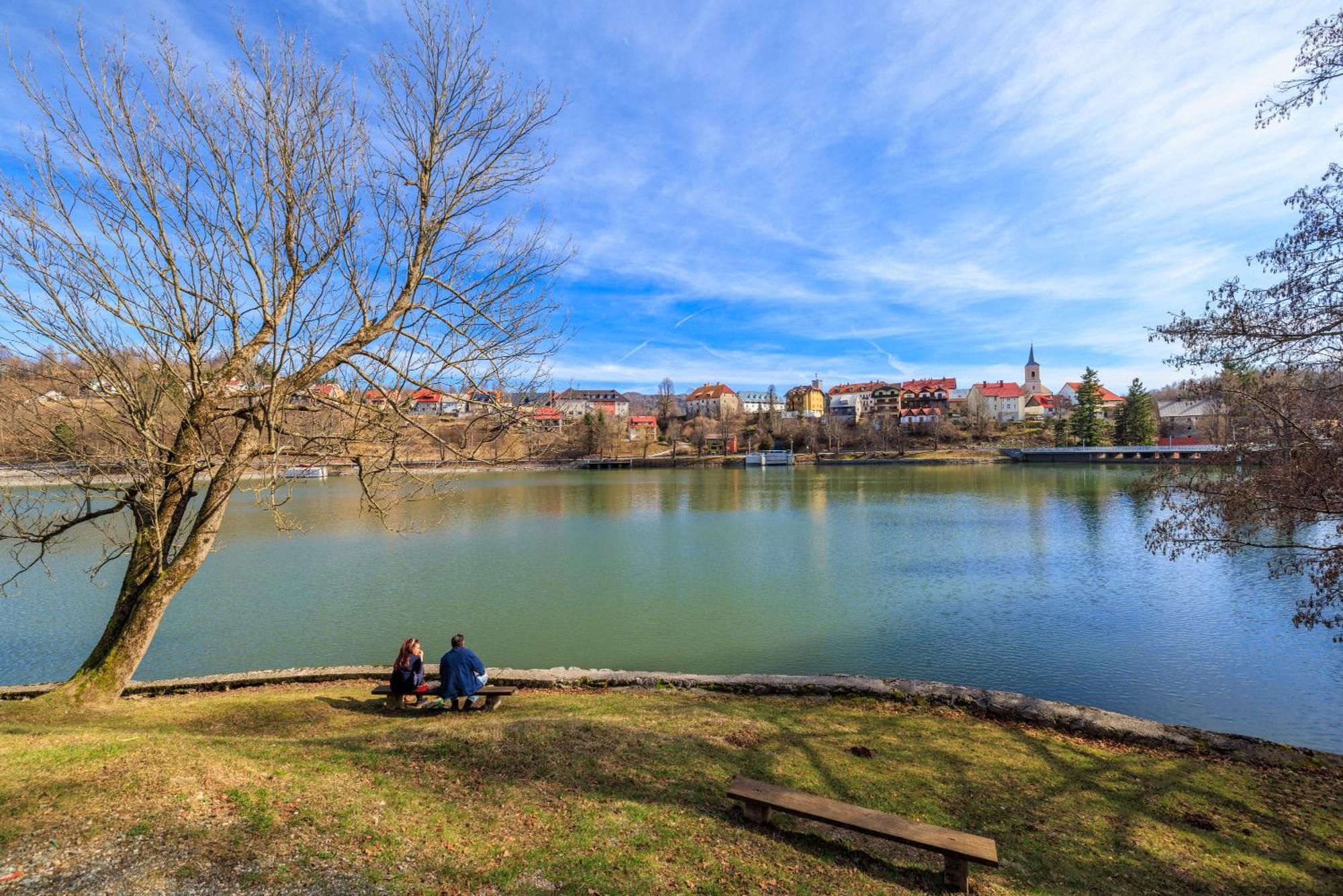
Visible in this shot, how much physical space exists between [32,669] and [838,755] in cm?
1564

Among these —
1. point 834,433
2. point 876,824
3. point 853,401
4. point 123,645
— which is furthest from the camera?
point 853,401

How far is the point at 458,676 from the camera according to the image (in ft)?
26.6

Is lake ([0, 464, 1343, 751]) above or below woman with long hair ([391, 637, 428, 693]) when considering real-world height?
below

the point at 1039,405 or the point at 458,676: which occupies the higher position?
the point at 1039,405

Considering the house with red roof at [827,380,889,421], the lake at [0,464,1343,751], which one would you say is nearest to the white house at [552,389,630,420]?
the house with red roof at [827,380,889,421]

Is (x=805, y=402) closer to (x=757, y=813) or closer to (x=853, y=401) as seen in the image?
(x=853, y=401)

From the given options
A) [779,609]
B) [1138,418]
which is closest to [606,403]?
[1138,418]

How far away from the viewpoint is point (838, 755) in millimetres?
6555

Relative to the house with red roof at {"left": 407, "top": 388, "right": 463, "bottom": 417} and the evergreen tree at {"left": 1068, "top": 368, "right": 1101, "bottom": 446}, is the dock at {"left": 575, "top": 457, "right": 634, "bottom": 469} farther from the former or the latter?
the house with red roof at {"left": 407, "top": 388, "right": 463, "bottom": 417}

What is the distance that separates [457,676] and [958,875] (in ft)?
20.2

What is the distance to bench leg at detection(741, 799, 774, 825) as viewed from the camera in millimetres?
4863

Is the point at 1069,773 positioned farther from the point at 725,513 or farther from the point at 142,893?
the point at 725,513

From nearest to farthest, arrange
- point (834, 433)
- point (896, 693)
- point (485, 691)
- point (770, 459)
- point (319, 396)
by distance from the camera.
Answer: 1. point (319, 396)
2. point (485, 691)
3. point (896, 693)
4. point (770, 459)
5. point (834, 433)

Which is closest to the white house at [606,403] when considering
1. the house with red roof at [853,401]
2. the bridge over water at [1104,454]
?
the house with red roof at [853,401]
